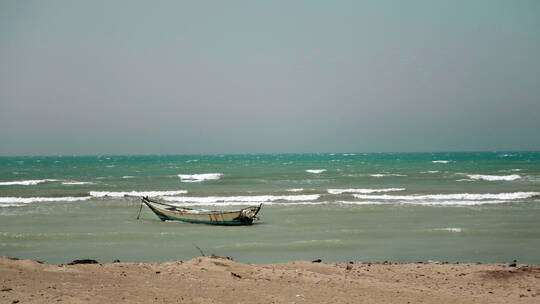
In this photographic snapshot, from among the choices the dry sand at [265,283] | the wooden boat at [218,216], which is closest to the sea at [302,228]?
the wooden boat at [218,216]

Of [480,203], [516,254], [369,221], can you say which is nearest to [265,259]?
[516,254]

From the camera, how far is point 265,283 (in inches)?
364

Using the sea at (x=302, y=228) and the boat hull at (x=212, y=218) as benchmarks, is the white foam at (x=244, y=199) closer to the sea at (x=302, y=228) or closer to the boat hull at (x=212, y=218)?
the sea at (x=302, y=228)

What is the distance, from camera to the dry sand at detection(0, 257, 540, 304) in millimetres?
8141

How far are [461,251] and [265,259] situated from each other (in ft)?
18.2

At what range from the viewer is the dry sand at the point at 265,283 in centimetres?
814

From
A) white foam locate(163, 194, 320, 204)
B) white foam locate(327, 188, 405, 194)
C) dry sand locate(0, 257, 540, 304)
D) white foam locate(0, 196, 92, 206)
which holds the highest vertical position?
dry sand locate(0, 257, 540, 304)

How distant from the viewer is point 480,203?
26.2 meters

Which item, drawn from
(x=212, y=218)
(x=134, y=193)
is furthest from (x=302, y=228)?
(x=134, y=193)

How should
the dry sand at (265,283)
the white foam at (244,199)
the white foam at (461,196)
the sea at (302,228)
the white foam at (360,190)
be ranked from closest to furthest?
the dry sand at (265,283), the sea at (302,228), the white foam at (461,196), the white foam at (244,199), the white foam at (360,190)

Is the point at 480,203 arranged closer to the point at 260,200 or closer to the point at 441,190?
the point at 441,190

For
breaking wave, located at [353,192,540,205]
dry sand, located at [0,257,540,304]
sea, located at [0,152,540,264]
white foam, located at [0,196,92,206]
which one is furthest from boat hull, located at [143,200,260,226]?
white foam, located at [0,196,92,206]

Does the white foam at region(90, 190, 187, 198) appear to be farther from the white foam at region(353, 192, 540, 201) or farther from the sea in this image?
the white foam at region(353, 192, 540, 201)

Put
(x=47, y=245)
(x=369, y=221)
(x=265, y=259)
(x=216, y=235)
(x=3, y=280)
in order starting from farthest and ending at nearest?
(x=369, y=221)
(x=216, y=235)
(x=47, y=245)
(x=265, y=259)
(x=3, y=280)
